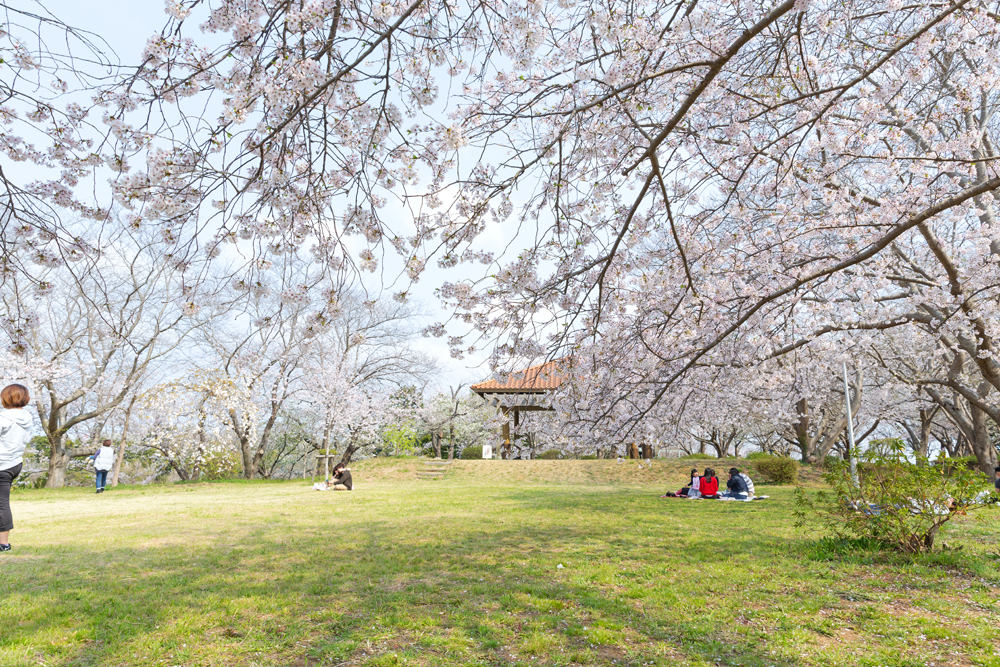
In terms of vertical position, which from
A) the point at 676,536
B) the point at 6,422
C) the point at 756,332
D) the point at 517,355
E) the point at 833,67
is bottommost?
the point at 676,536

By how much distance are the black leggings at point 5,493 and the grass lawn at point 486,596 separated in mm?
323

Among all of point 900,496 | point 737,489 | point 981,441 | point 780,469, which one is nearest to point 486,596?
point 900,496

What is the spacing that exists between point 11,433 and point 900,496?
835cm

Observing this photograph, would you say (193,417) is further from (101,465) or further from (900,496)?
(900,496)

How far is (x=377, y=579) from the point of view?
15.2 ft

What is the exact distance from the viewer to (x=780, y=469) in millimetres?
17266

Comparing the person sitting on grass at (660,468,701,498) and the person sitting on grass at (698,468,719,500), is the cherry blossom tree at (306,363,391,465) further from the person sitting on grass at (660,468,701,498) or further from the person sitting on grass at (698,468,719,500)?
the person sitting on grass at (698,468,719,500)

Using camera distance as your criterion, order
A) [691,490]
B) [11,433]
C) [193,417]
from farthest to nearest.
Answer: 1. [193,417]
2. [691,490]
3. [11,433]

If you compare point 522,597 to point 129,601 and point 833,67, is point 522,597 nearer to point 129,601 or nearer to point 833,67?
point 129,601

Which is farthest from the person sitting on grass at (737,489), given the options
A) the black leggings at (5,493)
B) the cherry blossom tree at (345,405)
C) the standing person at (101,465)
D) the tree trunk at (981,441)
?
the cherry blossom tree at (345,405)

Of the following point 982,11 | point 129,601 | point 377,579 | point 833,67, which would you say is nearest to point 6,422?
point 129,601

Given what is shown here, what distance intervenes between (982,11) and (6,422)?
10.0m

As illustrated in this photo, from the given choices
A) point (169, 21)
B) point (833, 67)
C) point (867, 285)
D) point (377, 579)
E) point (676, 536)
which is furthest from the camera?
point (867, 285)

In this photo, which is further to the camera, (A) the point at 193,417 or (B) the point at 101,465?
(A) the point at 193,417
